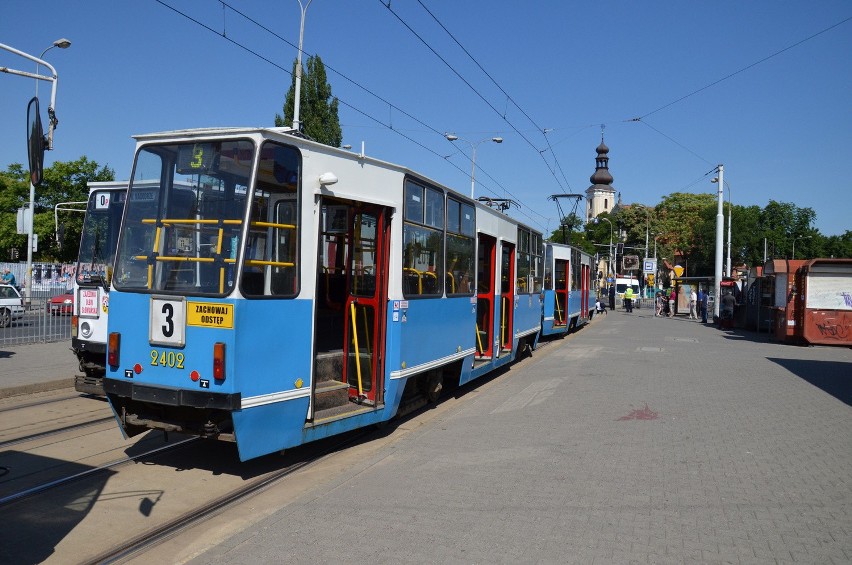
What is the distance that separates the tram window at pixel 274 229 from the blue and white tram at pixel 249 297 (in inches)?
0.4

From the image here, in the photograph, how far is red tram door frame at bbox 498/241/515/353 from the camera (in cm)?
Result: 1299

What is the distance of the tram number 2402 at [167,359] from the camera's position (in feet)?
19.2

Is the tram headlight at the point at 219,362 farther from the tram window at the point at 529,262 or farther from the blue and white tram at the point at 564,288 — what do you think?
the blue and white tram at the point at 564,288

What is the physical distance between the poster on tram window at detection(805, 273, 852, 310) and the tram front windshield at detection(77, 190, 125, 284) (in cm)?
1918

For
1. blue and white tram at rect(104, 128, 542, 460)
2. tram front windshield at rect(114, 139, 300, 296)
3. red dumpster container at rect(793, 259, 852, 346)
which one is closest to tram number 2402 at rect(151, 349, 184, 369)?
blue and white tram at rect(104, 128, 542, 460)

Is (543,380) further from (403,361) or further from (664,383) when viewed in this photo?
(403,361)

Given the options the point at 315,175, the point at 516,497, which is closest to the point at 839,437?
the point at 516,497

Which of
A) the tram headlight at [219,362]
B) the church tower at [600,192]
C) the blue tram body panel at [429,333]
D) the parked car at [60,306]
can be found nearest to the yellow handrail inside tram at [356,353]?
the blue tram body panel at [429,333]

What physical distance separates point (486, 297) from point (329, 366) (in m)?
5.25

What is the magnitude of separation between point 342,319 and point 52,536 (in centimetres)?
399

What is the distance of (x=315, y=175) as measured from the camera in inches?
256

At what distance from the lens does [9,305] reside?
17.8 m

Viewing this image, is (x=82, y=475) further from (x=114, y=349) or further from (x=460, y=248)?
(x=460, y=248)

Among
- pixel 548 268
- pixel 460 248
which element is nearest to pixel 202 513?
pixel 460 248
